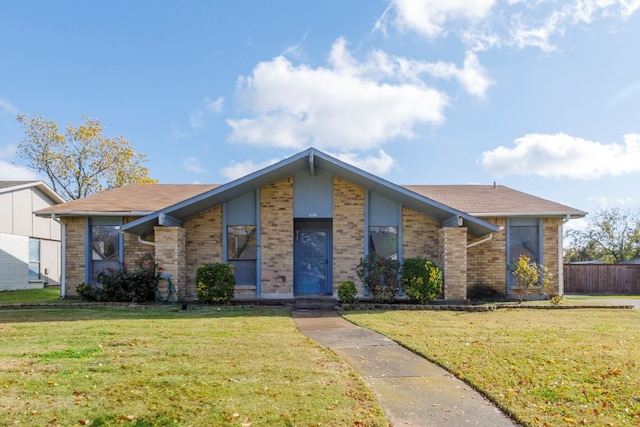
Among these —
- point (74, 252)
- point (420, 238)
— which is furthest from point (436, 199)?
point (74, 252)

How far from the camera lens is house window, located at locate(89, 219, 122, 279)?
14.3 meters

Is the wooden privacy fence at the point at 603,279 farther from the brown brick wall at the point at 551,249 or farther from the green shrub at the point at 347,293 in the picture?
the green shrub at the point at 347,293

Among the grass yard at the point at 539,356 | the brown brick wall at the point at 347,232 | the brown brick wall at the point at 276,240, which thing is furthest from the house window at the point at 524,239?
the brown brick wall at the point at 276,240

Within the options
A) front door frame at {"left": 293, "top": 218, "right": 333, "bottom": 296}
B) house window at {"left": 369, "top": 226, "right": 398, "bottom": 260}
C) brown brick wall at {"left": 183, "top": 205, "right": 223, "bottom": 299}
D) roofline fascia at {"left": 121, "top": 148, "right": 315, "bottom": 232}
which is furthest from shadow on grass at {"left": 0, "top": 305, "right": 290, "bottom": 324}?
house window at {"left": 369, "top": 226, "right": 398, "bottom": 260}

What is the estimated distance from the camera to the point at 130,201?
15.2 m

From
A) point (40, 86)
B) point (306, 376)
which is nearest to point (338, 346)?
point (306, 376)

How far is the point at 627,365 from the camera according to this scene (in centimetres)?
580

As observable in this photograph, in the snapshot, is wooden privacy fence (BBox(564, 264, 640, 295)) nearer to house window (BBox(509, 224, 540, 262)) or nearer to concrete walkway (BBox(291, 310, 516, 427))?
house window (BBox(509, 224, 540, 262))

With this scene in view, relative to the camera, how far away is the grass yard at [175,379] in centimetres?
402

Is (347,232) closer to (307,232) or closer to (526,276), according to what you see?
(307,232)

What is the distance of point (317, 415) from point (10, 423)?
2632mm

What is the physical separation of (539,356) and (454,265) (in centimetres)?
650

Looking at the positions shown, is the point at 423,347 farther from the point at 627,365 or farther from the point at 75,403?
the point at 75,403

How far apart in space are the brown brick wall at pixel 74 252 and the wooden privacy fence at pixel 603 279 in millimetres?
21510
